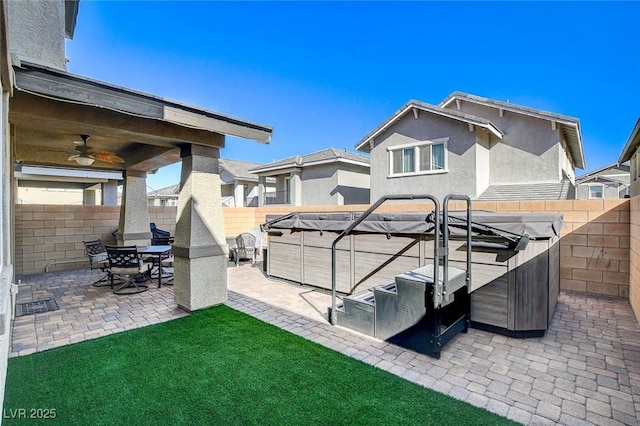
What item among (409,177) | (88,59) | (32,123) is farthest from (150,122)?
(409,177)

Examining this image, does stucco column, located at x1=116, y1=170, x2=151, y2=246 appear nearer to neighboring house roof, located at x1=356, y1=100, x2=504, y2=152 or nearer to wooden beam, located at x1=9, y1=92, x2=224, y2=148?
wooden beam, located at x1=9, y1=92, x2=224, y2=148

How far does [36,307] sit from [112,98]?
4.41 metres

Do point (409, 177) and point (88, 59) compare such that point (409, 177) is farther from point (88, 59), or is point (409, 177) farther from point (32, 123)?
point (88, 59)

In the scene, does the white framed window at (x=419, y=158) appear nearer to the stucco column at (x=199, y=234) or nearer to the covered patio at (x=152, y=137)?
the covered patio at (x=152, y=137)

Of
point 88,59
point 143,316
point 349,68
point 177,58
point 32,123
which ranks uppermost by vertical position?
point 349,68

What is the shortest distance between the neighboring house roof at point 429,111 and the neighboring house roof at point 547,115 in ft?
3.39

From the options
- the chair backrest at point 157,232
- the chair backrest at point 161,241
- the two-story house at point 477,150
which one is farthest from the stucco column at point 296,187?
the chair backrest at point 161,241

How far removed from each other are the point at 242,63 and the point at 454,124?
961 centimetres

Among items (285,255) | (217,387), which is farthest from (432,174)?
(217,387)

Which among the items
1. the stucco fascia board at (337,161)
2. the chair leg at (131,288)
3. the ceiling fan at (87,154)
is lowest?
the chair leg at (131,288)

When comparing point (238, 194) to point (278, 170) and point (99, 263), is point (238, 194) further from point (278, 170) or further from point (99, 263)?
point (99, 263)

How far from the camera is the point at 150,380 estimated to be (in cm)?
312

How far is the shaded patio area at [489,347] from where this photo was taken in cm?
279

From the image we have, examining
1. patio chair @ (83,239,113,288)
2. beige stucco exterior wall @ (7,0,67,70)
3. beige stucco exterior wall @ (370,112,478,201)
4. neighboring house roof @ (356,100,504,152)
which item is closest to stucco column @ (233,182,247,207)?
neighboring house roof @ (356,100,504,152)
